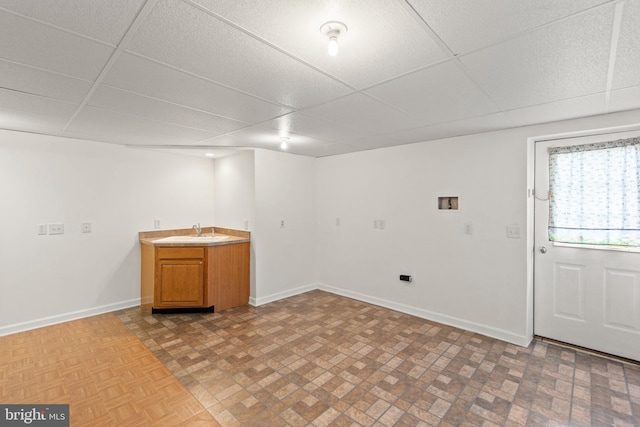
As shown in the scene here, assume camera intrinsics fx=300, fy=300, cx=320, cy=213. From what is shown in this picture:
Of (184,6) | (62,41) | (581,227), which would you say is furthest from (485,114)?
(62,41)

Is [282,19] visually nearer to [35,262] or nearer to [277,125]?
[277,125]

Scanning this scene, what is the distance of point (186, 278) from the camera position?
12.5ft

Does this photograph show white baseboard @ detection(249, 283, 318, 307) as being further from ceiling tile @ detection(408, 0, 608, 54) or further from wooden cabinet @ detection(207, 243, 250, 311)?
ceiling tile @ detection(408, 0, 608, 54)

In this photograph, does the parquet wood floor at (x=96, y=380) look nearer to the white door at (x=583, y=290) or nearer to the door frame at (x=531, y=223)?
the door frame at (x=531, y=223)

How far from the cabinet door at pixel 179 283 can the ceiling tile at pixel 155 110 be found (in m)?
1.79

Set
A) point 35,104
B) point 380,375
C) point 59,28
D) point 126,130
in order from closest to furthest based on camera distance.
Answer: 1. point 59,28
2. point 35,104
3. point 380,375
4. point 126,130

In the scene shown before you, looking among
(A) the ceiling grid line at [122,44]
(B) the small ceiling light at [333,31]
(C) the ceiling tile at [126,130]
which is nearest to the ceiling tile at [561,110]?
(B) the small ceiling light at [333,31]

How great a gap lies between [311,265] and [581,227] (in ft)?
11.1

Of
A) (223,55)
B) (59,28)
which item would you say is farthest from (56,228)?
(223,55)

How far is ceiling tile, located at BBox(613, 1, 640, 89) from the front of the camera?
1.22m

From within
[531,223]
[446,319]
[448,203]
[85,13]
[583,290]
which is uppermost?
[85,13]

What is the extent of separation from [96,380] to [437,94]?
3.37 metres

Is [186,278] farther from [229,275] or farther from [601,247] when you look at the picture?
[601,247]

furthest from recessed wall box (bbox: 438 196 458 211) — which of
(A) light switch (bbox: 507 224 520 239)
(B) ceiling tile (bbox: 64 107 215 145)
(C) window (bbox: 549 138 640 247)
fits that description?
(B) ceiling tile (bbox: 64 107 215 145)
